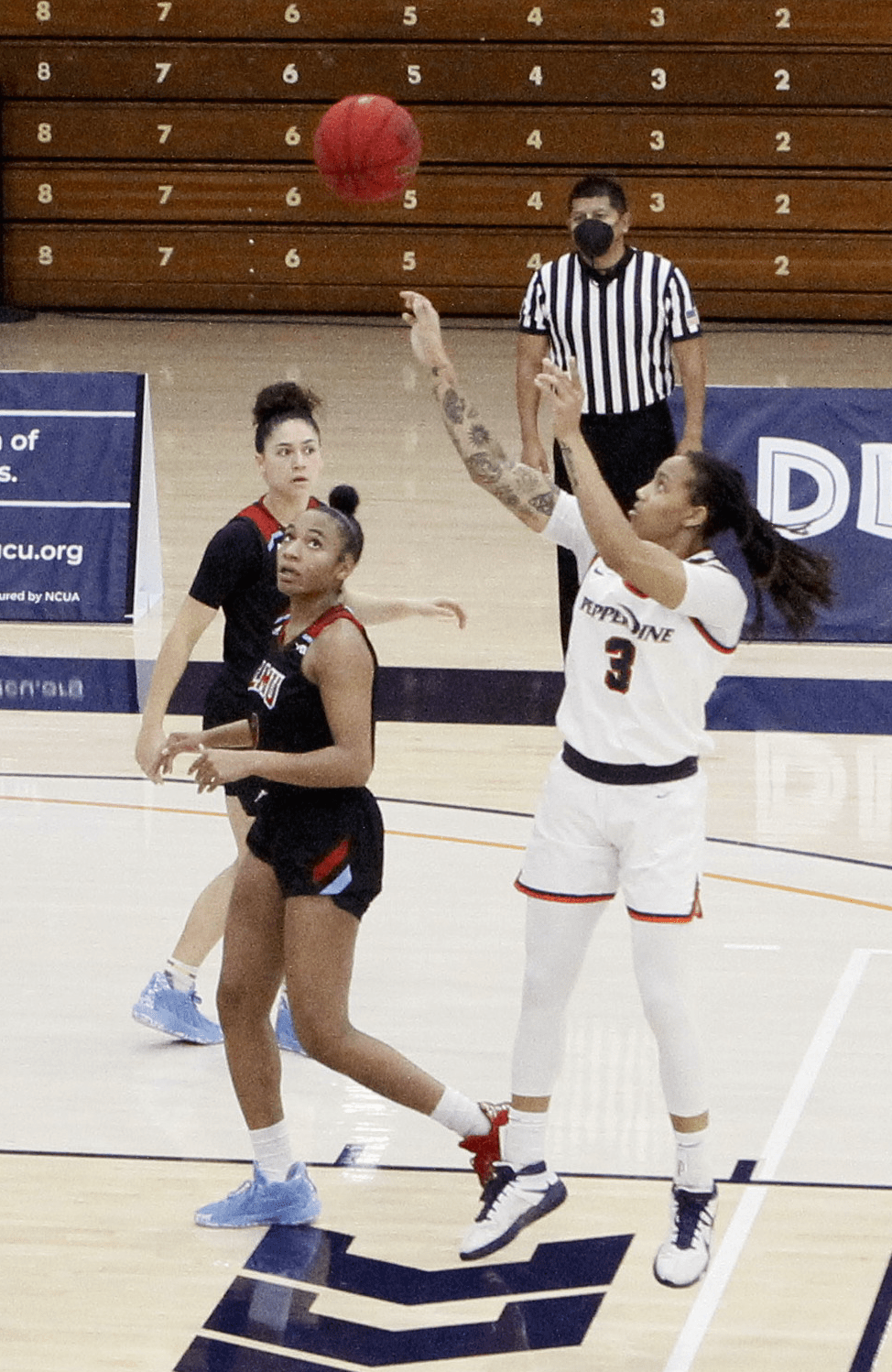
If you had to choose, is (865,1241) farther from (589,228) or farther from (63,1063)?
(589,228)

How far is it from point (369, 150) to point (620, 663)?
3617 mm

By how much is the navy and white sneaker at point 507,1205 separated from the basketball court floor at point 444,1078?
5 cm

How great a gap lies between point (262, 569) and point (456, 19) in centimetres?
1380

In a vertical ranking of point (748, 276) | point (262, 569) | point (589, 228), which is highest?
point (748, 276)

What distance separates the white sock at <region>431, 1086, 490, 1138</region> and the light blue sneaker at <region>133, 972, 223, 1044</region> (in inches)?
48.0

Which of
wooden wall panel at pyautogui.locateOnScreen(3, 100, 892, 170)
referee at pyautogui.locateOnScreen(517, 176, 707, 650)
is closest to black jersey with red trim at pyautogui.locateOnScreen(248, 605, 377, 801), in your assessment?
referee at pyautogui.locateOnScreen(517, 176, 707, 650)

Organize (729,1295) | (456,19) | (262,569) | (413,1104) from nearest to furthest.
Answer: (729,1295) → (413,1104) → (262,569) → (456,19)

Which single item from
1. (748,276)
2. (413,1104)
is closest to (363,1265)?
(413,1104)

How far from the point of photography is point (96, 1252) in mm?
4355

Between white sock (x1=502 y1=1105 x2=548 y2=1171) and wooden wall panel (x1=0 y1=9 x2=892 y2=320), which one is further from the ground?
wooden wall panel (x1=0 y1=9 x2=892 y2=320)

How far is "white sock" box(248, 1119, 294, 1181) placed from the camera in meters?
4.48

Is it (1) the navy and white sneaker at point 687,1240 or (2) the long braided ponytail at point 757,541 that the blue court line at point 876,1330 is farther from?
(2) the long braided ponytail at point 757,541

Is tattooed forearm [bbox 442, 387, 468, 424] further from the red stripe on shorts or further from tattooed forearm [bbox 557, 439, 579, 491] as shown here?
the red stripe on shorts

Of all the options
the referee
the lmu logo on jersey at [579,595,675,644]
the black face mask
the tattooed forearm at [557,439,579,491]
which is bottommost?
the lmu logo on jersey at [579,595,675,644]
